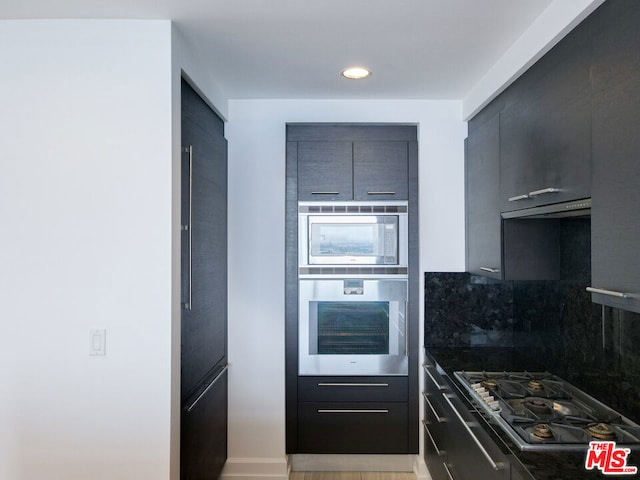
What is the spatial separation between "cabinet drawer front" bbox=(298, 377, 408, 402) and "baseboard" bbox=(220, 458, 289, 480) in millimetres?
460

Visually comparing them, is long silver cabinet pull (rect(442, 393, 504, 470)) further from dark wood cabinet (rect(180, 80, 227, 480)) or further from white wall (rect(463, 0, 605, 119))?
white wall (rect(463, 0, 605, 119))

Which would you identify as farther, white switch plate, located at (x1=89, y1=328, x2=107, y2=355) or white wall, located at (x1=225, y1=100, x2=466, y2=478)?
white wall, located at (x1=225, y1=100, x2=466, y2=478)

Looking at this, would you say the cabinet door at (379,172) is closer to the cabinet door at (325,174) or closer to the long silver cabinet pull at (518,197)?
the cabinet door at (325,174)

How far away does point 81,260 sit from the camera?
1904 millimetres

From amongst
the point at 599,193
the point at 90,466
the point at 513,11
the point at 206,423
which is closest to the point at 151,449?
the point at 90,466

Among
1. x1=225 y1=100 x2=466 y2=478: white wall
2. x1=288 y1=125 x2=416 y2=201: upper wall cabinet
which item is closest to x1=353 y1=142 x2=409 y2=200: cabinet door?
x1=288 y1=125 x2=416 y2=201: upper wall cabinet

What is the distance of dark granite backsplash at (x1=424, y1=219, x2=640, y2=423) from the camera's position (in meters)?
1.88

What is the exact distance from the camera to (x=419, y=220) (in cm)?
308

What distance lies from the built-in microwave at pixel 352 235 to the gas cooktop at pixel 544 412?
933 mm

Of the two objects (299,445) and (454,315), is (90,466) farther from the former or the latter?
(454,315)

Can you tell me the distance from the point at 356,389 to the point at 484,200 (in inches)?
57.5

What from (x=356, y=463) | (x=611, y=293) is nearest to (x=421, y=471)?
(x=356, y=463)

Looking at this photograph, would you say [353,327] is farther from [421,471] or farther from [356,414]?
[421,471]

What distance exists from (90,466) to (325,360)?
1.54 m
